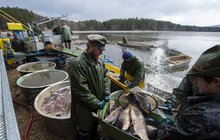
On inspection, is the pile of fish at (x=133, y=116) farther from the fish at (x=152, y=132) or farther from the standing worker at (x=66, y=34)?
the standing worker at (x=66, y=34)

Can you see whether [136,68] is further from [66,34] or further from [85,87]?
[66,34]

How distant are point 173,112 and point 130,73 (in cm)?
239

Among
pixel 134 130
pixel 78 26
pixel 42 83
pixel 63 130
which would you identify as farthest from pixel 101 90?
pixel 78 26

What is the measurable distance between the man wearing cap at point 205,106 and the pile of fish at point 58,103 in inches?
103

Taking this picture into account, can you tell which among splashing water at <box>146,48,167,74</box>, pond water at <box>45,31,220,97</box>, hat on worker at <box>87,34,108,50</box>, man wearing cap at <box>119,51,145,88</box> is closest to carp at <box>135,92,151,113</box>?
hat on worker at <box>87,34,108,50</box>

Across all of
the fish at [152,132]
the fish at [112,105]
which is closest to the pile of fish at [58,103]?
the fish at [112,105]

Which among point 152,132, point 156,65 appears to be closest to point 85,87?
point 152,132

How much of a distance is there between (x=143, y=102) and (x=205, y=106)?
1082 mm

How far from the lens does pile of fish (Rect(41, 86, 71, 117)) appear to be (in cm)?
329

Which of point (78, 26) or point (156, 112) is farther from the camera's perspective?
point (78, 26)

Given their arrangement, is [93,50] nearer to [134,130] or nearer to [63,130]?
[134,130]

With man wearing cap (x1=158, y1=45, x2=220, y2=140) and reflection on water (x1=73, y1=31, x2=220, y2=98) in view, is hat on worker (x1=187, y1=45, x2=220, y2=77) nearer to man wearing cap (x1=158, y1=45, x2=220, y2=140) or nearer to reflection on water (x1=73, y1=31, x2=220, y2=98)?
man wearing cap (x1=158, y1=45, x2=220, y2=140)

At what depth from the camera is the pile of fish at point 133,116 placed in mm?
1679

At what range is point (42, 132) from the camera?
10.4 feet
